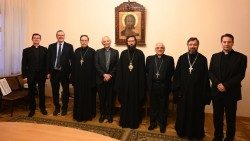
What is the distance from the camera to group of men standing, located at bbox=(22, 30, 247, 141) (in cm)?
383

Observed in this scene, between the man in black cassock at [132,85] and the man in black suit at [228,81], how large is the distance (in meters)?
1.35

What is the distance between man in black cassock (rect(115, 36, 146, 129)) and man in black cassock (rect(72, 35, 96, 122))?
28.9 inches

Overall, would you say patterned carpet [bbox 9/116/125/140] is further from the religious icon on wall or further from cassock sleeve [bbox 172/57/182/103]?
the religious icon on wall

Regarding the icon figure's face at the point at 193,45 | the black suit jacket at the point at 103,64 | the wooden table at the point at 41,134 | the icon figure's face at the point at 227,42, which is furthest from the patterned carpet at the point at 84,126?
the wooden table at the point at 41,134

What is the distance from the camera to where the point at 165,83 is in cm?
447

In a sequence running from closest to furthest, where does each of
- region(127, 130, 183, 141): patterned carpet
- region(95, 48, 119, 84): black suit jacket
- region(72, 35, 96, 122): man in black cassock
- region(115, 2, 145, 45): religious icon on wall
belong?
region(127, 130, 183, 141): patterned carpet, region(95, 48, 119, 84): black suit jacket, region(72, 35, 96, 122): man in black cassock, region(115, 2, 145, 45): religious icon on wall

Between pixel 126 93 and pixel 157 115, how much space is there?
0.72 metres

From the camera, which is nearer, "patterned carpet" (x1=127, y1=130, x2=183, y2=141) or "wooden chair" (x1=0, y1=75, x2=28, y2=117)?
"patterned carpet" (x1=127, y1=130, x2=183, y2=141)

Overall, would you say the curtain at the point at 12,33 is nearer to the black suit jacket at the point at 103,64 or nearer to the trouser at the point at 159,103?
the black suit jacket at the point at 103,64

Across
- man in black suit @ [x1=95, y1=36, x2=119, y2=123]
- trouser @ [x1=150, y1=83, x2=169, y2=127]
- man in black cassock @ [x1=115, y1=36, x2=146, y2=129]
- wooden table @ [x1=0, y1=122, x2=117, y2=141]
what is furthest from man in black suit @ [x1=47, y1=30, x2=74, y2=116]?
wooden table @ [x1=0, y1=122, x2=117, y2=141]

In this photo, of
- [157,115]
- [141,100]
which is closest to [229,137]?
[157,115]

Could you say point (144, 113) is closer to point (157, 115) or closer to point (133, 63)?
point (157, 115)

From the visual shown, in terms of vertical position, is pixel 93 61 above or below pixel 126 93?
above

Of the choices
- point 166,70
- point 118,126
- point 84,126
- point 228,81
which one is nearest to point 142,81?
point 166,70
